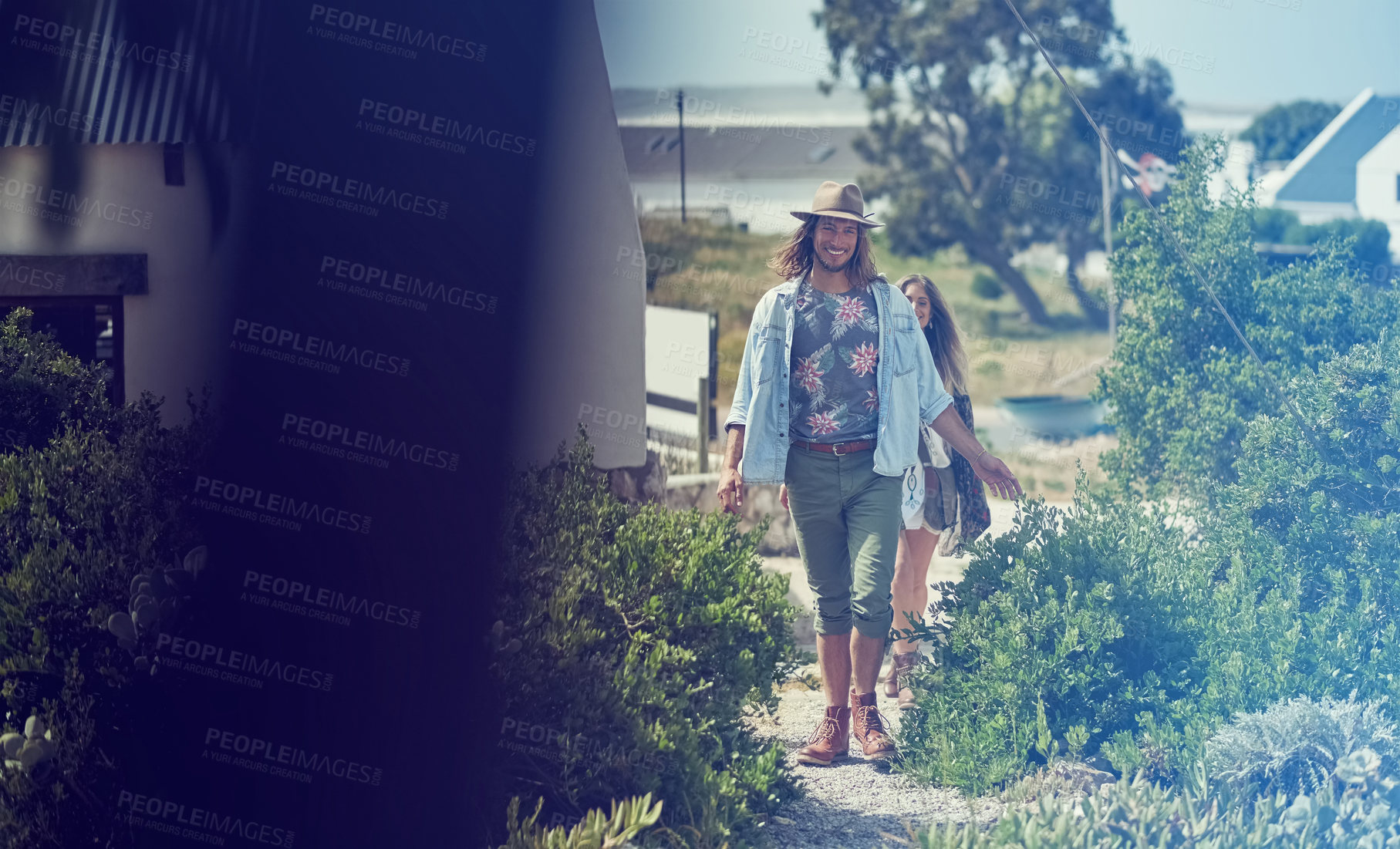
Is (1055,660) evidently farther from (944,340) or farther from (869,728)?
(944,340)

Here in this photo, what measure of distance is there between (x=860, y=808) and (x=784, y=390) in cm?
152

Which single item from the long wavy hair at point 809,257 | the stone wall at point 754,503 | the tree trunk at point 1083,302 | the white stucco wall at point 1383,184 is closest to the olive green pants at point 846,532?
the long wavy hair at point 809,257

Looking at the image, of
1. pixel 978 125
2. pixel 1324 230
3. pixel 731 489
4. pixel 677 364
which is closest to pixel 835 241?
pixel 731 489

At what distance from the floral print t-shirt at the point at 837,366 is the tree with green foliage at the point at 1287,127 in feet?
124

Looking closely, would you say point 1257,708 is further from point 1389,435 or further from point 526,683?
point 526,683

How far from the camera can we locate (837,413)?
14.5 ft

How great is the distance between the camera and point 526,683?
12.9 feet

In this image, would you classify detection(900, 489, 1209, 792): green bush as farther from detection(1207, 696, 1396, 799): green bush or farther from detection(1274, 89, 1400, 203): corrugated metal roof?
detection(1274, 89, 1400, 203): corrugated metal roof

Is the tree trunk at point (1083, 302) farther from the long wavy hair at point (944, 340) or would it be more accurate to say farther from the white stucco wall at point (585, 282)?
the long wavy hair at point (944, 340)

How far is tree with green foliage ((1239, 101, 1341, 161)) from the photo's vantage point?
3828 centimetres

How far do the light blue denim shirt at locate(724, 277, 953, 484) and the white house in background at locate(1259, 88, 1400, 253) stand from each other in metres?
24.6

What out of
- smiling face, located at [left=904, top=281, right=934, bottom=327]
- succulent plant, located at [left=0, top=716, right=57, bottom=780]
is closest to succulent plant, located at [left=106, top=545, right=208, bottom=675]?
succulent plant, located at [left=0, top=716, right=57, bottom=780]

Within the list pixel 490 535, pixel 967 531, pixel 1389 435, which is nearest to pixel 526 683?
pixel 490 535

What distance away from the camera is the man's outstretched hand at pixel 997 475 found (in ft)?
14.6
